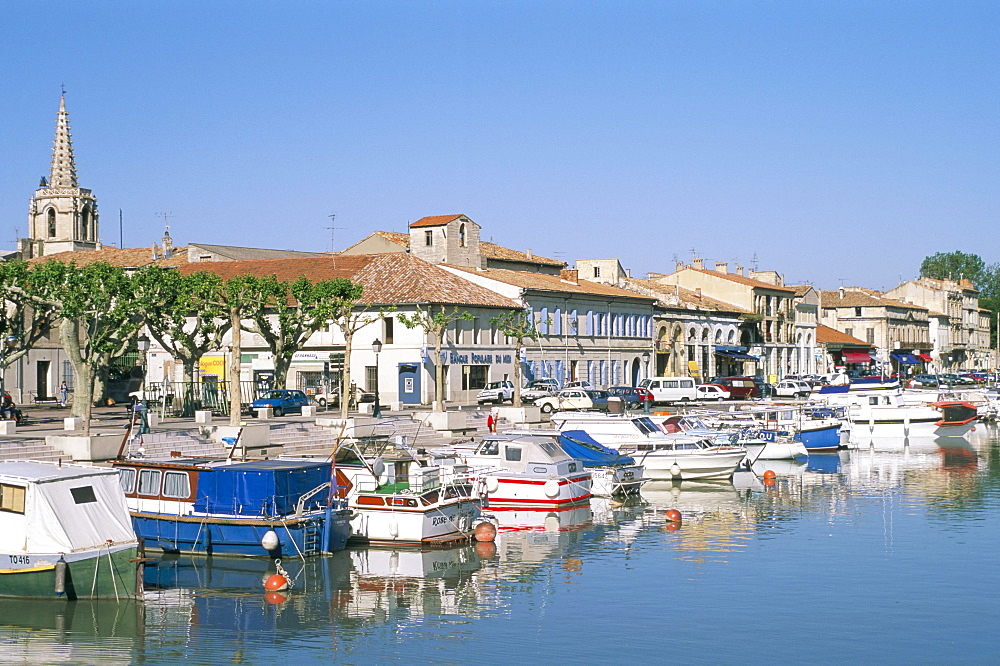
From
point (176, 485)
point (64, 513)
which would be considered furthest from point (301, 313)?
point (64, 513)

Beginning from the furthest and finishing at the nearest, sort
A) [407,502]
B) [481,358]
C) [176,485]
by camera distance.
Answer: [481,358] < [407,502] < [176,485]

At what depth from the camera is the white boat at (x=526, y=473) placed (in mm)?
36406

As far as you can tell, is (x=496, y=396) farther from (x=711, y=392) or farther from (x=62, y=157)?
(x=62, y=157)

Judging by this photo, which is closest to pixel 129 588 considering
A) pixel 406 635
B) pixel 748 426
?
pixel 406 635

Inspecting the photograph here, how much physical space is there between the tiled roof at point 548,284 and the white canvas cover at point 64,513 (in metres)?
51.2

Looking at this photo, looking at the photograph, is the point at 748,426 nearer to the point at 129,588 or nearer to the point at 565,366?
the point at 565,366

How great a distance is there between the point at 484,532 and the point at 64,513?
37.7ft

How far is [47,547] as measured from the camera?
23688 millimetres

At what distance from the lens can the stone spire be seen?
123062mm

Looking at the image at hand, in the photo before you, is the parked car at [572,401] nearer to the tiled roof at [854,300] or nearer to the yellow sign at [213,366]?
the yellow sign at [213,366]

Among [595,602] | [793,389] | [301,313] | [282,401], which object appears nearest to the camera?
[595,602]

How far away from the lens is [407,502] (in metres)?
30.9

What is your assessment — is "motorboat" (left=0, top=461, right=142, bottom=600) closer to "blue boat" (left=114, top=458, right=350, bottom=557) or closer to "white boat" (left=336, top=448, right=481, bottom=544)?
"blue boat" (left=114, top=458, right=350, bottom=557)

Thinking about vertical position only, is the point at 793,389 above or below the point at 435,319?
below
